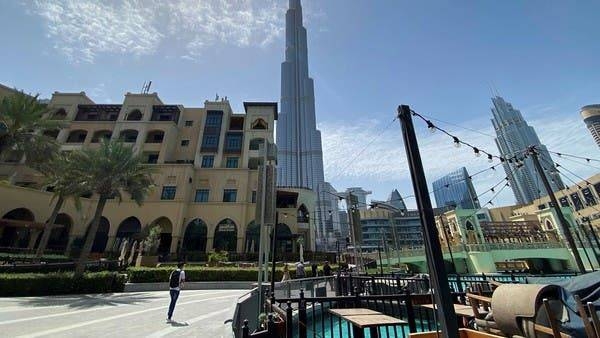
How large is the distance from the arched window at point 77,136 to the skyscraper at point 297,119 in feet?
255

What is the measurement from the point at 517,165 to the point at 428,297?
894 cm

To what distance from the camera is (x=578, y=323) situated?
2.90 metres

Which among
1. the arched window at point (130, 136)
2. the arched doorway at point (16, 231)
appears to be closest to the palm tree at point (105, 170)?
the arched doorway at point (16, 231)

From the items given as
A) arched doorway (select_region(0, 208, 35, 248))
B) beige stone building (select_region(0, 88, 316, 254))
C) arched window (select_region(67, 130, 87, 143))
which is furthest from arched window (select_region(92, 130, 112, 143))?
arched doorway (select_region(0, 208, 35, 248))

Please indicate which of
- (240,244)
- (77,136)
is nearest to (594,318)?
(240,244)

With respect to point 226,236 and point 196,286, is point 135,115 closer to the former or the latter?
point 226,236

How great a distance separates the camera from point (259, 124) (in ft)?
137

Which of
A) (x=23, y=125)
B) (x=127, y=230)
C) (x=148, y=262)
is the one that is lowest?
(x=148, y=262)

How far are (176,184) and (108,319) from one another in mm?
28312

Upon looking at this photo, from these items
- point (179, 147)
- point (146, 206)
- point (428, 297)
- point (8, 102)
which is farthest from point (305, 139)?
point (428, 297)

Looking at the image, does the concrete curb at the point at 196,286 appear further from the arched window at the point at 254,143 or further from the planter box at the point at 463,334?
the arched window at the point at 254,143

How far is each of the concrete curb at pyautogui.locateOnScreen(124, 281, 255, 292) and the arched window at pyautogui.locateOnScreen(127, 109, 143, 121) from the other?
105 ft

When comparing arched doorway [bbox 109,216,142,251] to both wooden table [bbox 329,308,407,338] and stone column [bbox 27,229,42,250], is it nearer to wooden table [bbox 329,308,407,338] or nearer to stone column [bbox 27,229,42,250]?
stone column [bbox 27,229,42,250]

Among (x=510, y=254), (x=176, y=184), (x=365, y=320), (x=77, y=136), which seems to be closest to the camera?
(x=365, y=320)
